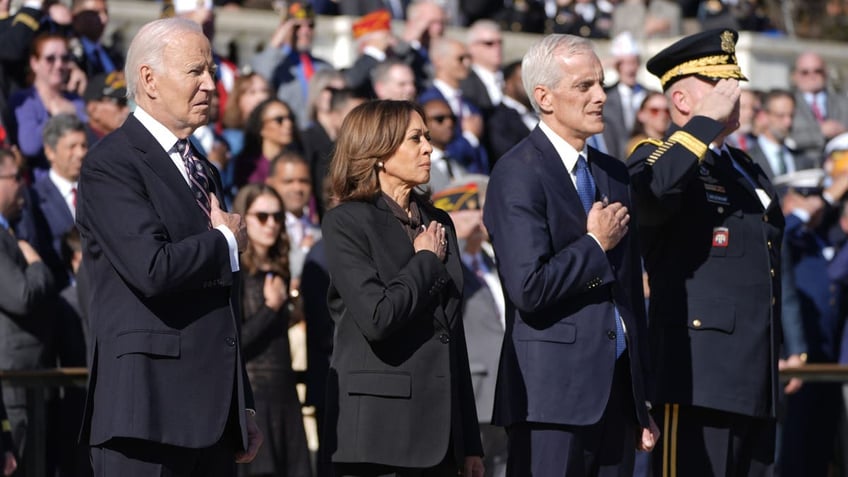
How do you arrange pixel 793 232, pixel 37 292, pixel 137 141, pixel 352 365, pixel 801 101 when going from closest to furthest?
pixel 137 141
pixel 352 365
pixel 37 292
pixel 793 232
pixel 801 101

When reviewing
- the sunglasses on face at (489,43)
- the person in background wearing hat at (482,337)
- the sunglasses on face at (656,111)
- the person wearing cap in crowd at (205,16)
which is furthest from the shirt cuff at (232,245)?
the sunglasses on face at (489,43)

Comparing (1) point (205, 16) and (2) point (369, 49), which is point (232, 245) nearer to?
(1) point (205, 16)

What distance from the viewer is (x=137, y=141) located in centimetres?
516

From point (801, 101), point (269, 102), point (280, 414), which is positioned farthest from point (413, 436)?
point (801, 101)

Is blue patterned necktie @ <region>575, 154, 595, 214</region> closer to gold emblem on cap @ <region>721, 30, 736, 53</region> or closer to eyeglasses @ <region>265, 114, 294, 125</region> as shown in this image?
gold emblem on cap @ <region>721, 30, 736, 53</region>

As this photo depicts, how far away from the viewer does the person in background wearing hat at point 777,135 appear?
13.3 meters

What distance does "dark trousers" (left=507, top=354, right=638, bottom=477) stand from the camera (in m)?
5.67

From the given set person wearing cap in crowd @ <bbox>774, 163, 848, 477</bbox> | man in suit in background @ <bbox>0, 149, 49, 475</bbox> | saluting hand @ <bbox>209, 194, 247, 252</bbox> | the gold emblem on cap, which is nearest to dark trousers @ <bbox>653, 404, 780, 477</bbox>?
the gold emblem on cap

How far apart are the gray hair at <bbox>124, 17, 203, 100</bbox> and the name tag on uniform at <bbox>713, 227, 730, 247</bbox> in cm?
233

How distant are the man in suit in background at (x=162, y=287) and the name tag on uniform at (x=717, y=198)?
213 centimetres

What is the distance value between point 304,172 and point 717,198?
399 centimetres

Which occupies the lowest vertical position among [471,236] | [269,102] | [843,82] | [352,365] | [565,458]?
[565,458]

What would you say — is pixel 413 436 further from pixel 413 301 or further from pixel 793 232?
pixel 793 232

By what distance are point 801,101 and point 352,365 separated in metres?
10.2
